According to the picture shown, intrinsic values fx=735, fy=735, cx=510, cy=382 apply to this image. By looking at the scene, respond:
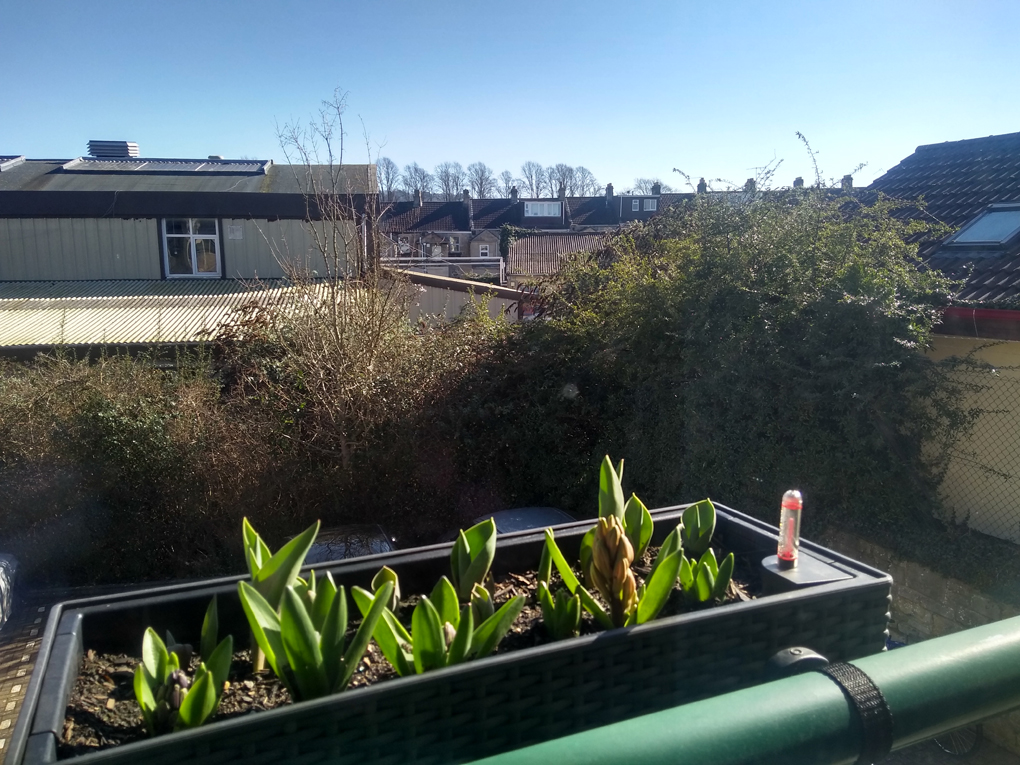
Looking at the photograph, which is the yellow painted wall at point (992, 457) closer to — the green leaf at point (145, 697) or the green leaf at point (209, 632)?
the green leaf at point (209, 632)

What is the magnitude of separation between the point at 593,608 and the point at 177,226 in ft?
58.3

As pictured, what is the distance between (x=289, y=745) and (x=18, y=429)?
7814 mm

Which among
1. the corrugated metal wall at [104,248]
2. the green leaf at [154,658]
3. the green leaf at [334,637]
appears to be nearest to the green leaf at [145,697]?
the green leaf at [154,658]

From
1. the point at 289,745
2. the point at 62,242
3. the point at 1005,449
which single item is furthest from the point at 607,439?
the point at 62,242

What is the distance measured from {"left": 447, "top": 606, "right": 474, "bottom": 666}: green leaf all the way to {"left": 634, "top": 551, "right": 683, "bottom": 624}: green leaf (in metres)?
0.42

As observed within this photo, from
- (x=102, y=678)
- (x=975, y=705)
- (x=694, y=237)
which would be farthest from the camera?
(x=694, y=237)

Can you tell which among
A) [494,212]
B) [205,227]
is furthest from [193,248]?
[494,212]

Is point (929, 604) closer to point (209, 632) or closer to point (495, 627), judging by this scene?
point (495, 627)

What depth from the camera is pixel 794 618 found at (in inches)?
66.1

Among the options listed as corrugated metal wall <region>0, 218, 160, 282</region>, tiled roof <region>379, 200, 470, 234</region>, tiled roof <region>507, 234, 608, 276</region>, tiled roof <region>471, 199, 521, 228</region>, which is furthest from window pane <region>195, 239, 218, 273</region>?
tiled roof <region>471, 199, 521, 228</region>

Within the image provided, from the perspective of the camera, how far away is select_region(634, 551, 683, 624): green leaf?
1.58 m

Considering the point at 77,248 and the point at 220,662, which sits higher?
the point at 77,248

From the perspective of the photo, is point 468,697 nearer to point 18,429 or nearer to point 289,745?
point 289,745

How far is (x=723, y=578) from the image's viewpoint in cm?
183
